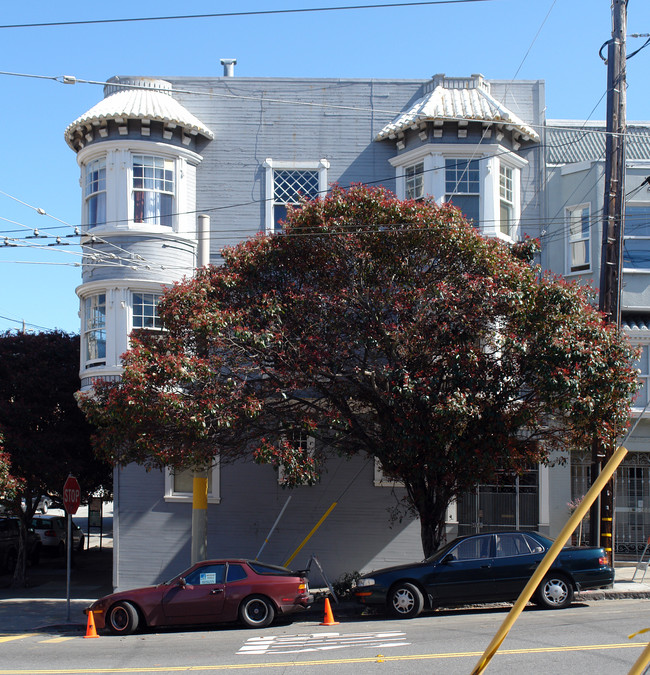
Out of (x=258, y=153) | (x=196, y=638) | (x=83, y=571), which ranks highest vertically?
(x=258, y=153)

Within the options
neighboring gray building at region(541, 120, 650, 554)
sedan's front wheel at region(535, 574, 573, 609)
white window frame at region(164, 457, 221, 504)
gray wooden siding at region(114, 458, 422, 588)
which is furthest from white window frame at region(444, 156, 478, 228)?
sedan's front wheel at region(535, 574, 573, 609)

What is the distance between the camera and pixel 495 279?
14312 mm

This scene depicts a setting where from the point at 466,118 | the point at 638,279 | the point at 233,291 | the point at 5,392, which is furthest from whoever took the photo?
the point at 5,392

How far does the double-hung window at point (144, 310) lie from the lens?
19.4 meters

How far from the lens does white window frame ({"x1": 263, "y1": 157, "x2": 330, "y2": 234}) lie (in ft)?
66.3

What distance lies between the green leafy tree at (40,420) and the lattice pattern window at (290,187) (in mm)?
7009

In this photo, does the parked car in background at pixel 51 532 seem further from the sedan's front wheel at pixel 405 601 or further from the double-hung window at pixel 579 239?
the double-hung window at pixel 579 239

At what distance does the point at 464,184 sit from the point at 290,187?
4160 millimetres

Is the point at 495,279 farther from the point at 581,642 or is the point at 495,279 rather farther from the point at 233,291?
the point at 581,642

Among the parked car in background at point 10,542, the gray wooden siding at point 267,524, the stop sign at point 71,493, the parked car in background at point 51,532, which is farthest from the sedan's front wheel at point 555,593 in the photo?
the parked car in background at point 51,532

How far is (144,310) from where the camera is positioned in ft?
63.8

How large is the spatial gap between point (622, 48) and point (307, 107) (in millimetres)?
7578

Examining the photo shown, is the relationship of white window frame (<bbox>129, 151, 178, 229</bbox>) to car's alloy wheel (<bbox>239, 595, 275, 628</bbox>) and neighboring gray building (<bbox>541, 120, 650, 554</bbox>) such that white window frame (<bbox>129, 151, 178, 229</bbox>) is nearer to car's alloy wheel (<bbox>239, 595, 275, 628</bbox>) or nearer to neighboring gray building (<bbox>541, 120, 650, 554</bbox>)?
neighboring gray building (<bbox>541, 120, 650, 554</bbox>)

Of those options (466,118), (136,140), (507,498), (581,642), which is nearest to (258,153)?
(136,140)
